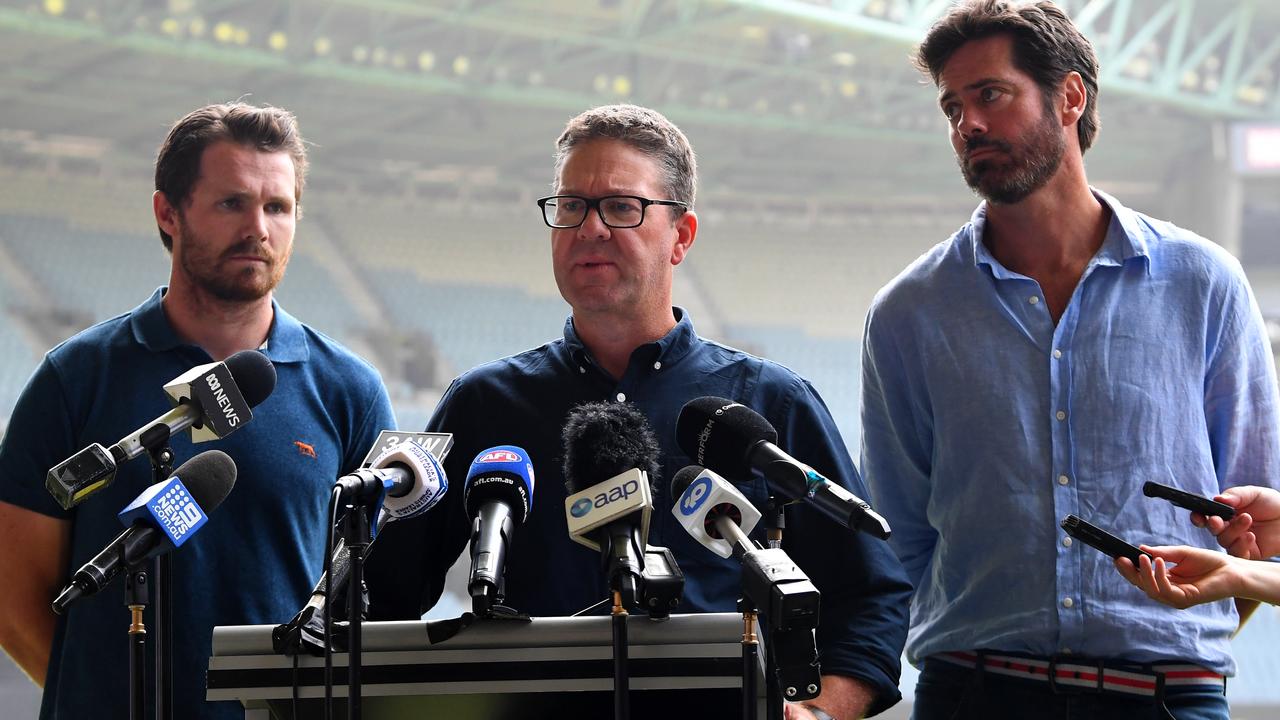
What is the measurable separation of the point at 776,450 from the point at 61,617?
1344 millimetres

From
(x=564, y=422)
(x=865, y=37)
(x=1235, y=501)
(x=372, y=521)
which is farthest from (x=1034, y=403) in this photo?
(x=865, y=37)

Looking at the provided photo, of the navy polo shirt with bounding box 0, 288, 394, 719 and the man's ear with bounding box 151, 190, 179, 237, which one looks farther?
the man's ear with bounding box 151, 190, 179, 237

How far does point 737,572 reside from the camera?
179cm

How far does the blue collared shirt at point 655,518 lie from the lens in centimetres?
177

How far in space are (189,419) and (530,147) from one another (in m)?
13.6

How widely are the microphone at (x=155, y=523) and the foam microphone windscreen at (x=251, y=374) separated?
0.12 meters

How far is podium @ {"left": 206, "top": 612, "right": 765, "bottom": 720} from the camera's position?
128 cm

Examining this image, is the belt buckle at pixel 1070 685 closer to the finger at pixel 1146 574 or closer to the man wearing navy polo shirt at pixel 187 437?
the finger at pixel 1146 574

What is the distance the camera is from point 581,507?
1.31 metres

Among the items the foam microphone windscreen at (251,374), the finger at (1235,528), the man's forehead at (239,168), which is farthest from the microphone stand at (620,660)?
the man's forehead at (239,168)

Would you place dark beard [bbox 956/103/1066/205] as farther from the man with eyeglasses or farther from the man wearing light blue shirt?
the man with eyeglasses

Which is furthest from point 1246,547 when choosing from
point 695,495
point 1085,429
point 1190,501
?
point 695,495

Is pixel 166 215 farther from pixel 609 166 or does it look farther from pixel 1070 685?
pixel 1070 685

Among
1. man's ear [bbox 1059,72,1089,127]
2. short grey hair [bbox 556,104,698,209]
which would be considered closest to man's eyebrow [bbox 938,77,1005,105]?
man's ear [bbox 1059,72,1089,127]
